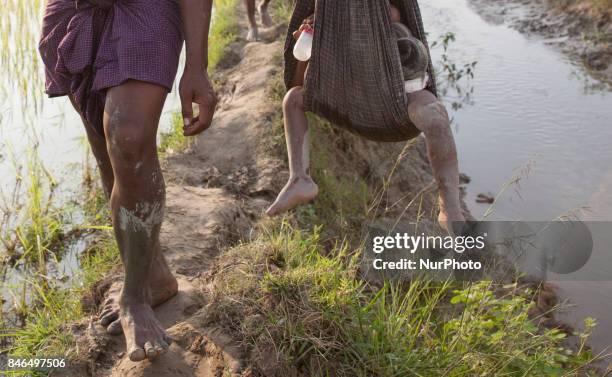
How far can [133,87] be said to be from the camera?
1587 mm

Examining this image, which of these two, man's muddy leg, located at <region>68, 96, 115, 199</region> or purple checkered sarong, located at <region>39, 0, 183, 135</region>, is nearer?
purple checkered sarong, located at <region>39, 0, 183, 135</region>

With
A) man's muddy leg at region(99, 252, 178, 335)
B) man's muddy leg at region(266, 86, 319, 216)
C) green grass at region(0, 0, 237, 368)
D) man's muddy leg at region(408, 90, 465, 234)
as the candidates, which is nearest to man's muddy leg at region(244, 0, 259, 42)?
green grass at region(0, 0, 237, 368)

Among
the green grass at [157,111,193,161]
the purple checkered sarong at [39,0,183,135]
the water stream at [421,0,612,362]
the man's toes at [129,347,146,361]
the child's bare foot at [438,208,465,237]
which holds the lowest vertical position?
the water stream at [421,0,612,362]

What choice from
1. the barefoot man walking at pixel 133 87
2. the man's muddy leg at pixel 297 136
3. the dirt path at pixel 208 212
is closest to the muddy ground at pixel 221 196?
the dirt path at pixel 208 212

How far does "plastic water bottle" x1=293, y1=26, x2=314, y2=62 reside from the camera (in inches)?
87.8

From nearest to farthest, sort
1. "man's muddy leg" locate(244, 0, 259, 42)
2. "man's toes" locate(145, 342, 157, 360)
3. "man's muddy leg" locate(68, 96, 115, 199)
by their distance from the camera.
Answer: "man's toes" locate(145, 342, 157, 360) < "man's muddy leg" locate(68, 96, 115, 199) < "man's muddy leg" locate(244, 0, 259, 42)

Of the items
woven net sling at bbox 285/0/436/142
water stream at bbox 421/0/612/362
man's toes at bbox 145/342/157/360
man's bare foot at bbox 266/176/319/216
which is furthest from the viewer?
water stream at bbox 421/0/612/362

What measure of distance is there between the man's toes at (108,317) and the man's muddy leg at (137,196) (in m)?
0.18

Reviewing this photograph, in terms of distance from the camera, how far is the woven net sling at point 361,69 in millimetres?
2105

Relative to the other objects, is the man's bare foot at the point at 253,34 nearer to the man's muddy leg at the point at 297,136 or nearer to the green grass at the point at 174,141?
the green grass at the point at 174,141

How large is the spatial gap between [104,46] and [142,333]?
30.6 inches

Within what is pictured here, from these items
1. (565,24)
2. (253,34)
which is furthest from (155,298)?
(565,24)

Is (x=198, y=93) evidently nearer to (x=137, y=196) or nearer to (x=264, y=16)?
(x=137, y=196)

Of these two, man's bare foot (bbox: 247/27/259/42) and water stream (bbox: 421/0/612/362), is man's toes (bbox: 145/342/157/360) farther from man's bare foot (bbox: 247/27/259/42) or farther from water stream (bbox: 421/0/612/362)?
man's bare foot (bbox: 247/27/259/42)
